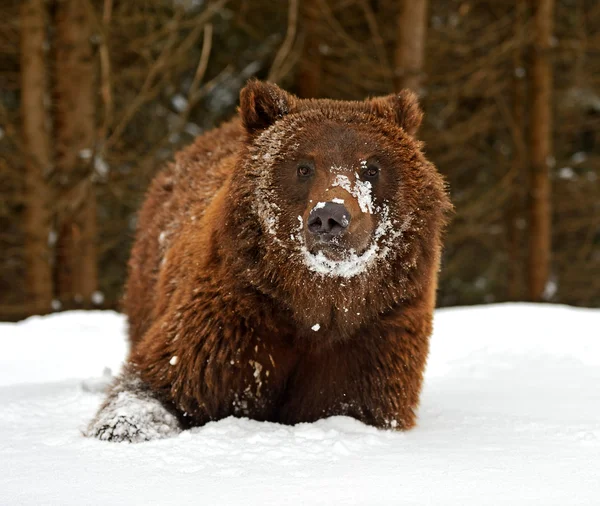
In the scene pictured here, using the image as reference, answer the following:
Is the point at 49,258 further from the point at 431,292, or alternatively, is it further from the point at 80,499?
the point at 80,499

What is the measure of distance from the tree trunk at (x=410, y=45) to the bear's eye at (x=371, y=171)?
21.8 ft

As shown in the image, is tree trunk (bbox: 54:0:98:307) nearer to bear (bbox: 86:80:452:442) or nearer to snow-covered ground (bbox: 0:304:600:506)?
snow-covered ground (bbox: 0:304:600:506)

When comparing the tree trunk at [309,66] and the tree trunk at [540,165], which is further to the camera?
the tree trunk at [540,165]

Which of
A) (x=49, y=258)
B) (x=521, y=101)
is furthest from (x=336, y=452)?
(x=521, y=101)

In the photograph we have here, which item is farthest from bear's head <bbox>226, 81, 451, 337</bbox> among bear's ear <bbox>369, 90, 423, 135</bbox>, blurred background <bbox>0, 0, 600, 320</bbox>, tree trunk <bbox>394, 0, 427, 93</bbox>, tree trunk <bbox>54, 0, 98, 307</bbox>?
tree trunk <bbox>54, 0, 98, 307</bbox>

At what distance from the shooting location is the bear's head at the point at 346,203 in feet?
13.9

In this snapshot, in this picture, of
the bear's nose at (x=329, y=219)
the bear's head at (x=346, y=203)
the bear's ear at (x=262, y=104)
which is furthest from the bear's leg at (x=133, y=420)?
the bear's ear at (x=262, y=104)

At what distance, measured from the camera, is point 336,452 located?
3689 mm

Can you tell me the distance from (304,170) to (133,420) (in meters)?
1.54

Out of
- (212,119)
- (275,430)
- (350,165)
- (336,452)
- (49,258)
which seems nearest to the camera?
(336,452)

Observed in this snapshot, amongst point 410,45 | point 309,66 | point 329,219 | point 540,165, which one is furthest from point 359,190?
point 540,165

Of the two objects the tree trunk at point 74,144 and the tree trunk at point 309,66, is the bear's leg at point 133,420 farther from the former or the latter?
the tree trunk at point 309,66

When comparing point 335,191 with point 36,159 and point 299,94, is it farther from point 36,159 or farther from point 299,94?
point 299,94

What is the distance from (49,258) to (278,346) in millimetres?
7421
